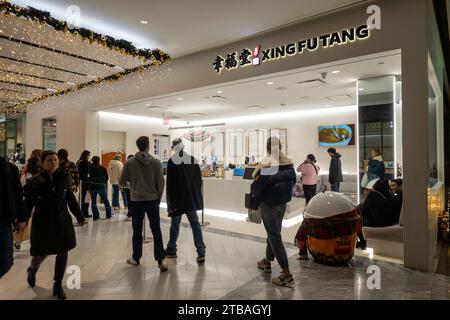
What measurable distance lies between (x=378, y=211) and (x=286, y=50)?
2.73 meters

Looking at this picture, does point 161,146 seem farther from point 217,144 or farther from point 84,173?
point 84,173

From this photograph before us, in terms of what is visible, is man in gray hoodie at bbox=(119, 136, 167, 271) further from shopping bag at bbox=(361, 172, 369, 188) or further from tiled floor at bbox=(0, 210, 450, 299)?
shopping bag at bbox=(361, 172, 369, 188)

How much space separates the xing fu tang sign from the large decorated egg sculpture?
84.7 inches

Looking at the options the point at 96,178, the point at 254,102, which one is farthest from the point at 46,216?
the point at 254,102

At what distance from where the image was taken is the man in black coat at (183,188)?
385 cm

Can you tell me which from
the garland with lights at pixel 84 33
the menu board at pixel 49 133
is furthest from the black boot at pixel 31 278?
the menu board at pixel 49 133

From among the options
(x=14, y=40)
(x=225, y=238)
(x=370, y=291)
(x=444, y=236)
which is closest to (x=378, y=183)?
(x=370, y=291)

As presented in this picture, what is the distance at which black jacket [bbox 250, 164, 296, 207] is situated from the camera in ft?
10.5

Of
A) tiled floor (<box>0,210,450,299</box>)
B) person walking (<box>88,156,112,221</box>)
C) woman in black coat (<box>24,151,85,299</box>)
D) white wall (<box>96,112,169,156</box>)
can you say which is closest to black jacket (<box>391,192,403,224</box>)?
tiled floor (<box>0,210,450,299</box>)

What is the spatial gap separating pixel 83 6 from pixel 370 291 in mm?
4889

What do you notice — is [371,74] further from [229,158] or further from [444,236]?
[229,158]

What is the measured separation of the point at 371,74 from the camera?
221 inches

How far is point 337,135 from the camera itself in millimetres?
10414

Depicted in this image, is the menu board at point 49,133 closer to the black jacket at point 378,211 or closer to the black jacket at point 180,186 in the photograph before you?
the black jacket at point 180,186
